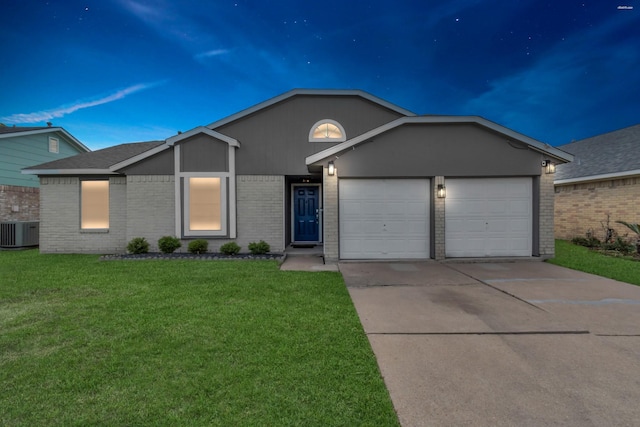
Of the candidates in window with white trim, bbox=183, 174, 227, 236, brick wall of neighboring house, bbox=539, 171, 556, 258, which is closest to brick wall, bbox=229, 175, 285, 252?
window with white trim, bbox=183, 174, 227, 236

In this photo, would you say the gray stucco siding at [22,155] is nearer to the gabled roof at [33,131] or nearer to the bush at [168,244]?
the gabled roof at [33,131]

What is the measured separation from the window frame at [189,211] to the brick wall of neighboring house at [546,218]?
971 centimetres

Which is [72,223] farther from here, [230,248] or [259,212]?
[259,212]

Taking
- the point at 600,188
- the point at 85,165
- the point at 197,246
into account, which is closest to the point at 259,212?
the point at 197,246

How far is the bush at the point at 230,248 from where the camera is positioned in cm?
900

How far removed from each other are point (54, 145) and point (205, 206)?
13.0 m

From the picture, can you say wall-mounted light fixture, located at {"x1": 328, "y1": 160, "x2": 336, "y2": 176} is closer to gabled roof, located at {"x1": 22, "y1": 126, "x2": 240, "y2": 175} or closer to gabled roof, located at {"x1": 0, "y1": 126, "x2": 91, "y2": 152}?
gabled roof, located at {"x1": 22, "y1": 126, "x2": 240, "y2": 175}

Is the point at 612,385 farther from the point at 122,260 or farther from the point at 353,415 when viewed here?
the point at 122,260

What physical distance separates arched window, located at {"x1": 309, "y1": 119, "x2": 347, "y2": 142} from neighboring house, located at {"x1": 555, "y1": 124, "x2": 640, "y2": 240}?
10418 mm

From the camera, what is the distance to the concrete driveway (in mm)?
2193

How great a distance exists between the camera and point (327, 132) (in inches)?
409

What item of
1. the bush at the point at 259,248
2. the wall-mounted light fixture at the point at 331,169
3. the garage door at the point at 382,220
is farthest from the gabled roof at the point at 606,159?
the bush at the point at 259,248

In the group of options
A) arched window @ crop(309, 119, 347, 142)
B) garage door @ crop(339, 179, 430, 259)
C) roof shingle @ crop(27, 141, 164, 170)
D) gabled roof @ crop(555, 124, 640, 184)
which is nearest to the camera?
garage door @ crop(339, 179, 430, 259)

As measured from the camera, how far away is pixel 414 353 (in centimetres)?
308
